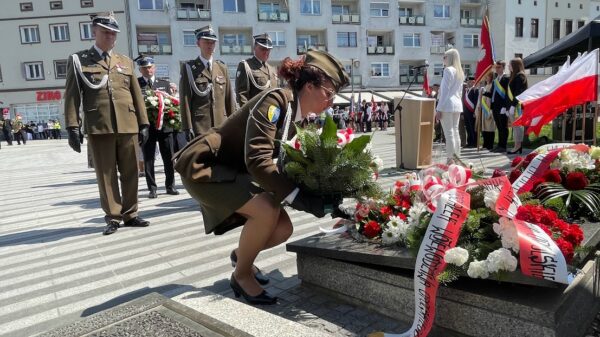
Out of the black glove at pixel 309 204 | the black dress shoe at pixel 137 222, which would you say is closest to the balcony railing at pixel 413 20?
the black dress shoe at pixel 137 222

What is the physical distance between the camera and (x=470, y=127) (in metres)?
11.7

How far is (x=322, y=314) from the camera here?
271 cm

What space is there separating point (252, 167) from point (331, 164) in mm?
447

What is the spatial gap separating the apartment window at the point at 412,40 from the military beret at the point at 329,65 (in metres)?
42.6

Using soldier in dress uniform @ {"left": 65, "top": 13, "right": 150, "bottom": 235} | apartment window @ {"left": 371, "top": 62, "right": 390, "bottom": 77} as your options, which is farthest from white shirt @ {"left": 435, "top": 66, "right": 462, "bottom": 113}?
apartment window @ {"left": 371, "top": 62, "right": 390, "bottom": 77}

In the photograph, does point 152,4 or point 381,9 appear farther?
point 381,9

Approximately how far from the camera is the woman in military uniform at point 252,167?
267 cm

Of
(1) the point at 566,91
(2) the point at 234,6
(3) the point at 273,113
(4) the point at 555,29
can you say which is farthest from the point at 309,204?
(4) the point at 555,29

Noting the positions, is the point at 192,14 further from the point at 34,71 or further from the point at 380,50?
the point at 380,50

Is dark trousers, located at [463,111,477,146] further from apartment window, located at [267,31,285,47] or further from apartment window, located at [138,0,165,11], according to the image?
apartment window, located at [138,0,165,11]

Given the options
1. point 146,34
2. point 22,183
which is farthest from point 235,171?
point 146,34

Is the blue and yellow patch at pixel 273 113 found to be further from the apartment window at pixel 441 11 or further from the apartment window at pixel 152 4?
the apartment window at pixel 441 11

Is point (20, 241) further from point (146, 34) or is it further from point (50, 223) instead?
point (146, 34)

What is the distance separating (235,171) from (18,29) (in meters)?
43.7
